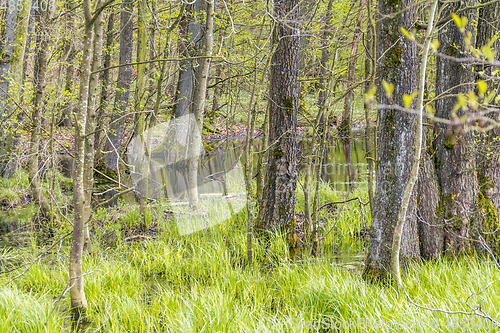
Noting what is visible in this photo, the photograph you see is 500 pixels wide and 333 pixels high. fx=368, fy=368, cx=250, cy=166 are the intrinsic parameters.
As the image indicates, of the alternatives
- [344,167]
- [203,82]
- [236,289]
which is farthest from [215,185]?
[236,289]

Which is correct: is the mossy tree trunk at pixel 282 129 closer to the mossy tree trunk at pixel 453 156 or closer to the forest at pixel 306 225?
the forest at pixel 306 225

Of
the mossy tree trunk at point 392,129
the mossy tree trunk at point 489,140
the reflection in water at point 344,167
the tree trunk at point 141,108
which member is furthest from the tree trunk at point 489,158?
the tree trunk at point 141,108

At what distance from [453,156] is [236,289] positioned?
9.24 feet

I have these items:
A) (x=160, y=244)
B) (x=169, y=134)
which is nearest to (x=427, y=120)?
(x=160, y=244)

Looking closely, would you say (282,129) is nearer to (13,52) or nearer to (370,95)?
(370,95)

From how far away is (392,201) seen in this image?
3.55 meters

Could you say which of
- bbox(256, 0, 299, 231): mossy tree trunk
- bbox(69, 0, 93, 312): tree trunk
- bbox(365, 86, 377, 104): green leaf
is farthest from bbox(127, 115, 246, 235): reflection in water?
bbox(365, 86, 377, 104): green leaf

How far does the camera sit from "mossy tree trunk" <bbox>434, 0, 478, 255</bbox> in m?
4.04

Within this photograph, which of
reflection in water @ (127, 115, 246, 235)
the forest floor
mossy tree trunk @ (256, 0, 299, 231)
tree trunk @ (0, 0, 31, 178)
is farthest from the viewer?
tree trunk @ (0, 0, 31, 178)

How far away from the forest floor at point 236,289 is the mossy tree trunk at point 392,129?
50 cm

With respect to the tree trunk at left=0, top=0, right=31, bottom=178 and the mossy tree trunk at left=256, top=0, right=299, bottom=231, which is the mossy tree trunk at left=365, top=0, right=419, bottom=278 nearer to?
the mossy tree trunk at left=256, top=0, right=299, bottom=231

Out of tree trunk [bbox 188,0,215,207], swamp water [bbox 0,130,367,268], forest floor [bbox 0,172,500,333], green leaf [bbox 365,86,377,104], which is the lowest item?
forest floor [bbox 0,172,500,333]

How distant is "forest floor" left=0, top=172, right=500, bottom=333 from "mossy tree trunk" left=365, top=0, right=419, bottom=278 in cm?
50

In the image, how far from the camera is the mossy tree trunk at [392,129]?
3416 millimetres
